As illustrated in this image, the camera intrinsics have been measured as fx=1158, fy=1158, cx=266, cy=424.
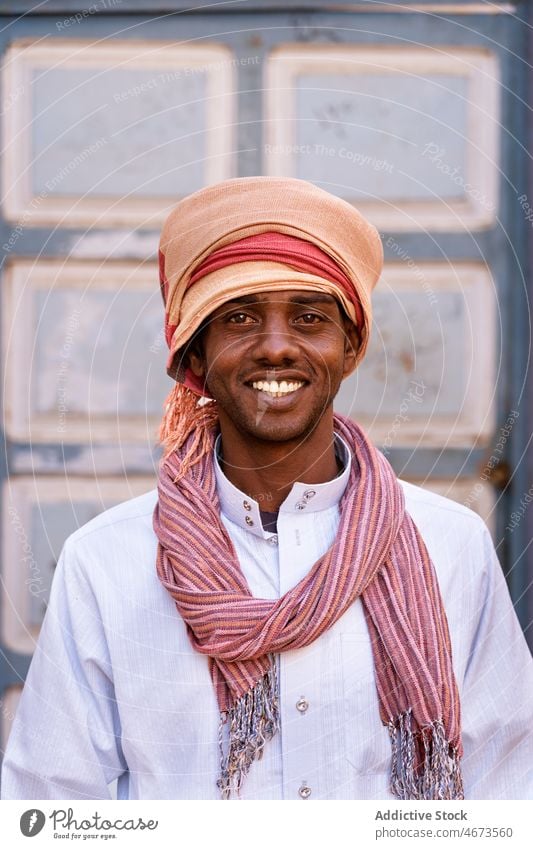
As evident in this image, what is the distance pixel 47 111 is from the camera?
113 inches

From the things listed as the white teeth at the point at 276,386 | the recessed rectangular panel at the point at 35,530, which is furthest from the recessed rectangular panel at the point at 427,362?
the white teeth at the point at 276,386

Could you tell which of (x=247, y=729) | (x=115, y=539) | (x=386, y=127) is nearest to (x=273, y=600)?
(x=247, y=729)

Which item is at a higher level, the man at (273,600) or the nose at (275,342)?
the nose at (275,342)

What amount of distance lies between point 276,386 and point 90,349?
1182 millimetres

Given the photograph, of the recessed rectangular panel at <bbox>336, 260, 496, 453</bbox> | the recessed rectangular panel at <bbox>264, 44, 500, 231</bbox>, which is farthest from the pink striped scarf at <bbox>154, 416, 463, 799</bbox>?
the recessed rectangular panel at <bbox>264, 44, 500, 231</bbox>

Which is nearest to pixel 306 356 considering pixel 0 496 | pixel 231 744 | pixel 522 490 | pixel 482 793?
pixel 231 744

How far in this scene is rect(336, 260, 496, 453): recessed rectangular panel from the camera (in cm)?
282

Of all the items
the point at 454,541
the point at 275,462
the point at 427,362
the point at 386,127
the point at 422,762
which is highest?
the point at 386,127

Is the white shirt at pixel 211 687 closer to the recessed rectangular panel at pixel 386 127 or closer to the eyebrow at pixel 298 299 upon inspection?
the eyebrow at pixel 298 299

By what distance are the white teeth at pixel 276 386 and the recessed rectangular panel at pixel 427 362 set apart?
102 cm

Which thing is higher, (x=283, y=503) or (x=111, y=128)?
(x=111, y=128)

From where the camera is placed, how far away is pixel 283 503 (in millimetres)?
1906

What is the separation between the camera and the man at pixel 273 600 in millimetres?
1812

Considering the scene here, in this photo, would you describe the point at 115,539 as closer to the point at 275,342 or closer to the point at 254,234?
the point at 275,342
